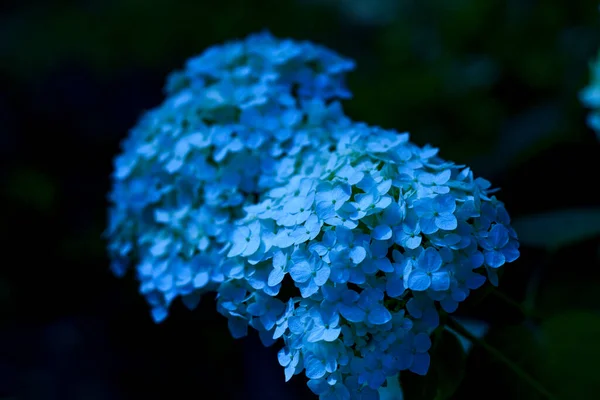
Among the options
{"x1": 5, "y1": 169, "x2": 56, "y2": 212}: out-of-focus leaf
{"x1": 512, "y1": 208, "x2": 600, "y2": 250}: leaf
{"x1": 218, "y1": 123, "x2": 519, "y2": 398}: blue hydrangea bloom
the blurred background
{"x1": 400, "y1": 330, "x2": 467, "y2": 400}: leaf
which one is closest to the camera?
{"x1": 218, "y1": 123, "x2": 519, "y2": 398}: blue hydrangea bloom

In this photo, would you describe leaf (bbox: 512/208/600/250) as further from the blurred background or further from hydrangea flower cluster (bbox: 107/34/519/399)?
hydrangea flower cluster (bbox: 107/34/519/399)

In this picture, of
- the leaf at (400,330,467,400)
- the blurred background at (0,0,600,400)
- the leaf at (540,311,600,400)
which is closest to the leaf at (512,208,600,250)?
the blurred background at (0,0,600,400)

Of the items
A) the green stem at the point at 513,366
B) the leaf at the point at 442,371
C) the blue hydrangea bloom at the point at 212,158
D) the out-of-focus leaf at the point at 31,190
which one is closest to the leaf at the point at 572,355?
the green stem at the point at 513,366

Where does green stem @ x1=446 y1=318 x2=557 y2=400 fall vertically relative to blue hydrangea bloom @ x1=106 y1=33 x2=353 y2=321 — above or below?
below

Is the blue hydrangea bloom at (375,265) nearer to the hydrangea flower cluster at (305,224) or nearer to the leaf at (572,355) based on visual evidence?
the hydrangea flower cluster at (305,224)

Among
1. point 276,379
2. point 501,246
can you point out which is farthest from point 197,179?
point 276,379

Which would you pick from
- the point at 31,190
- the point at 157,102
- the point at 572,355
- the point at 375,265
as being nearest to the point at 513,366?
the point at 572,355
